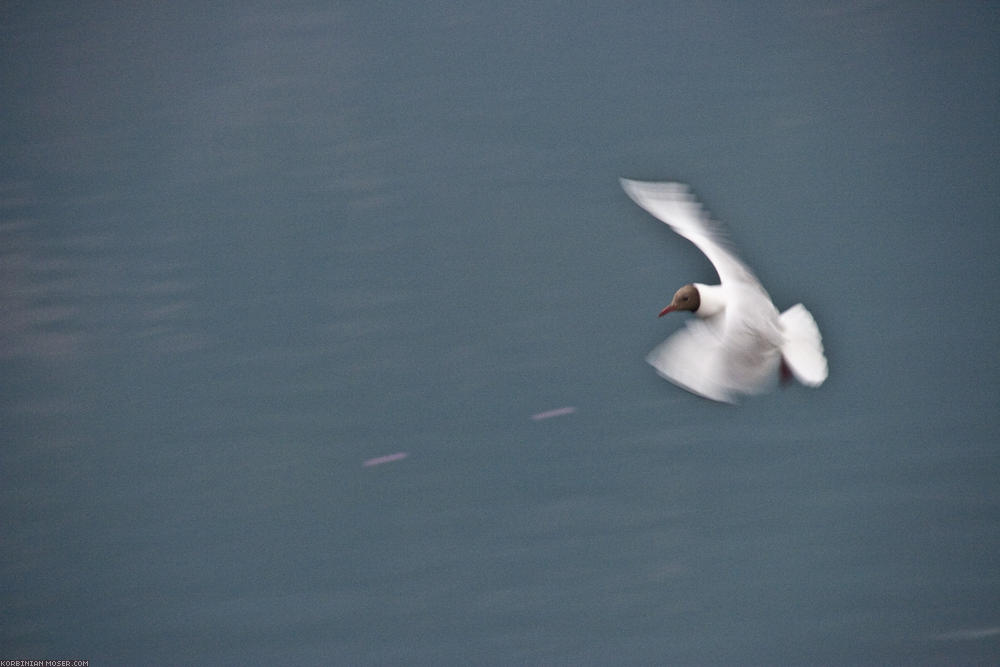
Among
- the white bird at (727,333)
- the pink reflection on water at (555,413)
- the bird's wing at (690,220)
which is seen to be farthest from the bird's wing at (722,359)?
the pink reflection on water at (555,413)

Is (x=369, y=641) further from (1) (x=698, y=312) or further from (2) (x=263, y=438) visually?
(1) (x=698, y=312)

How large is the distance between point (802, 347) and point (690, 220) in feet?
1.26

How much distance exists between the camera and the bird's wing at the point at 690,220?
98.3 inches

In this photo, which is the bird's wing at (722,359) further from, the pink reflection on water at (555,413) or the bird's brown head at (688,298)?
the pink reflection on water at (555,413)

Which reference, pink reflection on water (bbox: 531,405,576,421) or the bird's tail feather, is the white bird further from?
pink reflection on water (bbox: 531,405,576,421)

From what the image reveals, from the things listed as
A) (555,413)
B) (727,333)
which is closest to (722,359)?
(727,333)

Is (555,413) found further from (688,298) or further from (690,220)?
(690,220)

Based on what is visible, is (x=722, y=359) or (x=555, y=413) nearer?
(x=722, y=359)

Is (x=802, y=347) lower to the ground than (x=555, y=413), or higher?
higher

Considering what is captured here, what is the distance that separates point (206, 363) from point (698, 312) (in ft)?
3.99

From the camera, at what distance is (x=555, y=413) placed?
2.76 m

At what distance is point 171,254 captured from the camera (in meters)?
2.85

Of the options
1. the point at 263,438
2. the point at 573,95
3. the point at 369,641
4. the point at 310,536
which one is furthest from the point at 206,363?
the point at 573,95

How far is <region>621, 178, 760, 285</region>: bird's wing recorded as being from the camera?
2498 mm
